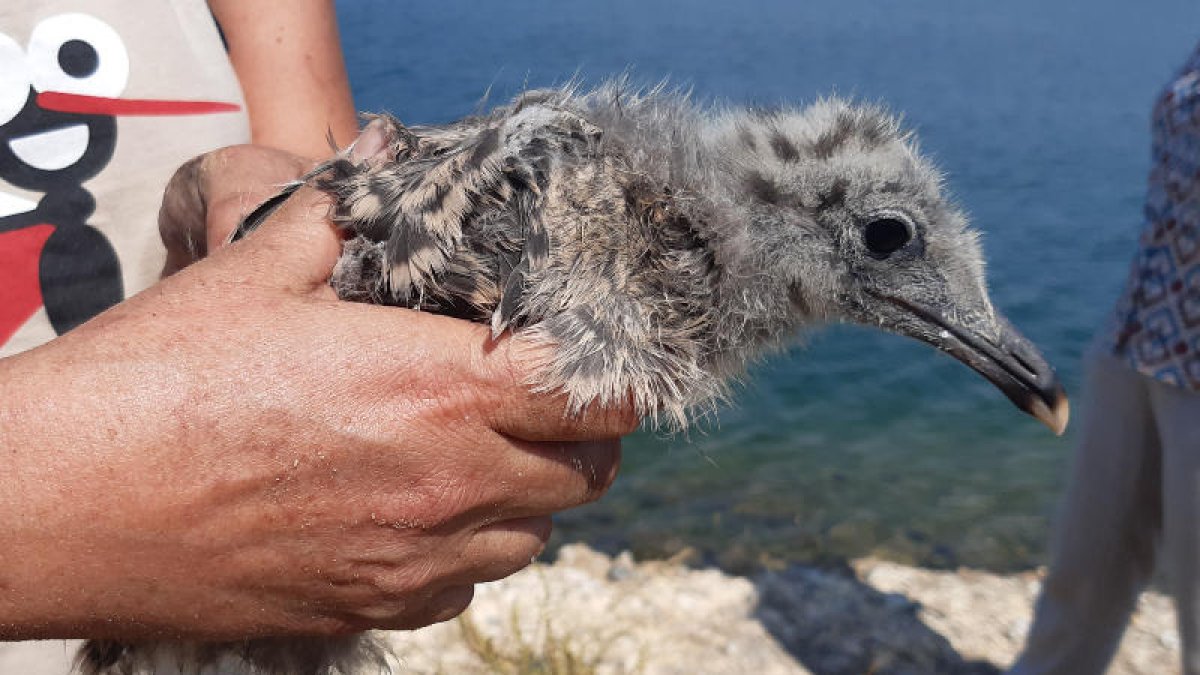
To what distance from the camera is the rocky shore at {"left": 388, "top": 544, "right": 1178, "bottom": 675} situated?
3758mm

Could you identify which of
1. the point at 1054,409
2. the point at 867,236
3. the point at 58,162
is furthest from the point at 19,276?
the point at 1054,409

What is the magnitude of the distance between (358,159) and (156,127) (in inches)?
22.2

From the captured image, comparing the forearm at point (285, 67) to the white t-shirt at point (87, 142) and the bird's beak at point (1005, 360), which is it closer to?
the white t-shirt at point (87, 142)

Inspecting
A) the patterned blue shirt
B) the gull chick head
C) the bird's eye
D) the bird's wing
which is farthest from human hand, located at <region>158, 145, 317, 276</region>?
the patterned blue shirt

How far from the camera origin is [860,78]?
9.20m

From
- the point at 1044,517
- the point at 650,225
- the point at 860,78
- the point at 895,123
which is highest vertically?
the point at 860,78

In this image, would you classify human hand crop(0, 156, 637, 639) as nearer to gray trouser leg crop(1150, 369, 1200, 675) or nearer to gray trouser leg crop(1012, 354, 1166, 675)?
gray trouser leg crop(1150, 369, 1200, 675)

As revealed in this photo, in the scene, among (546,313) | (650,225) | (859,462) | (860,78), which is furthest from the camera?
(860,78)

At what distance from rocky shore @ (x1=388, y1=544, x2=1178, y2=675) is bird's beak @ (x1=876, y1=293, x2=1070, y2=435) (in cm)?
212

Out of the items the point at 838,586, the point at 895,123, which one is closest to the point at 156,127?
the point at 895,123

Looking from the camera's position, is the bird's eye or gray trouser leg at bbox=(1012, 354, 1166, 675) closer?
the bird's eye

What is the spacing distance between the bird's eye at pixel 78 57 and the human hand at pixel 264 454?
0.57 metres

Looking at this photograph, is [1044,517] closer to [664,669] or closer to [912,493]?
[912,493]

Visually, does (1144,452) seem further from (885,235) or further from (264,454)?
(264,454)
